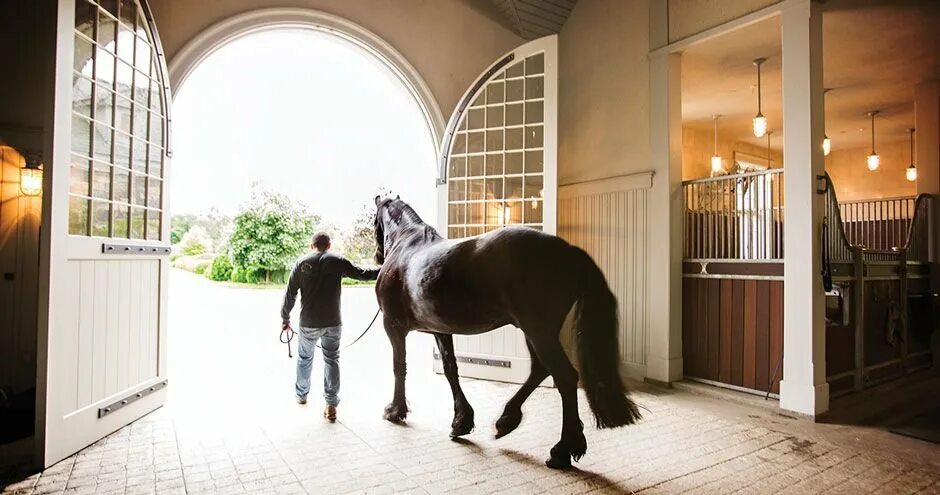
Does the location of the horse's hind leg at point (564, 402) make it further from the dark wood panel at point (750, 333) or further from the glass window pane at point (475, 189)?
the glass window pane at point (475, 189)

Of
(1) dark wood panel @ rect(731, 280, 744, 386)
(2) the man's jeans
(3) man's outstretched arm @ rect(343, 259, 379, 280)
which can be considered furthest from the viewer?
(1) dark wood panel @ rect(731, 280, 744, 386)

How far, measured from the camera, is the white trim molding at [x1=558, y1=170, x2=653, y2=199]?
4.32m

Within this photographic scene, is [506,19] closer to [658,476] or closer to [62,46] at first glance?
[62,46]

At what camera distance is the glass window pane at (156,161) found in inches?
124

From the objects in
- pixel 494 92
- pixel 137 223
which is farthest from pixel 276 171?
pixel 137 223

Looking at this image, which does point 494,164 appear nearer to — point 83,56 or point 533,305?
point 533,305

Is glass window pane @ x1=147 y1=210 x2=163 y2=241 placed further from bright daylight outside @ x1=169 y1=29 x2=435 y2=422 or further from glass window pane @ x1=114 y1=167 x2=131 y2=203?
bright daylight outside @ x1=169 y1=29 x2=435 y2=422

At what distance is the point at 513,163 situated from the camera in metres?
4.33

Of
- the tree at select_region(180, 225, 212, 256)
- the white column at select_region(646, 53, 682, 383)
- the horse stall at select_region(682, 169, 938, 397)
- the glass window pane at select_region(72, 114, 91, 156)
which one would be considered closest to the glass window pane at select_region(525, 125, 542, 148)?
the white column at select_region(646, 53, 682, 383)

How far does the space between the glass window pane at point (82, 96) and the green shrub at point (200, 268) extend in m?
9.52

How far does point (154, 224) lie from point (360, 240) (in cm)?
784

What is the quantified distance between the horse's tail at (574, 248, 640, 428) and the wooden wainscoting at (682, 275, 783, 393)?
6.52ft

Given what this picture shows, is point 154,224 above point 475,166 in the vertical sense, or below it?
below

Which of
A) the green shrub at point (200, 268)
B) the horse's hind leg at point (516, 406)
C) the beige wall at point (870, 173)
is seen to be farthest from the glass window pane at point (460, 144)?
the green shrub at point (200, 268)
